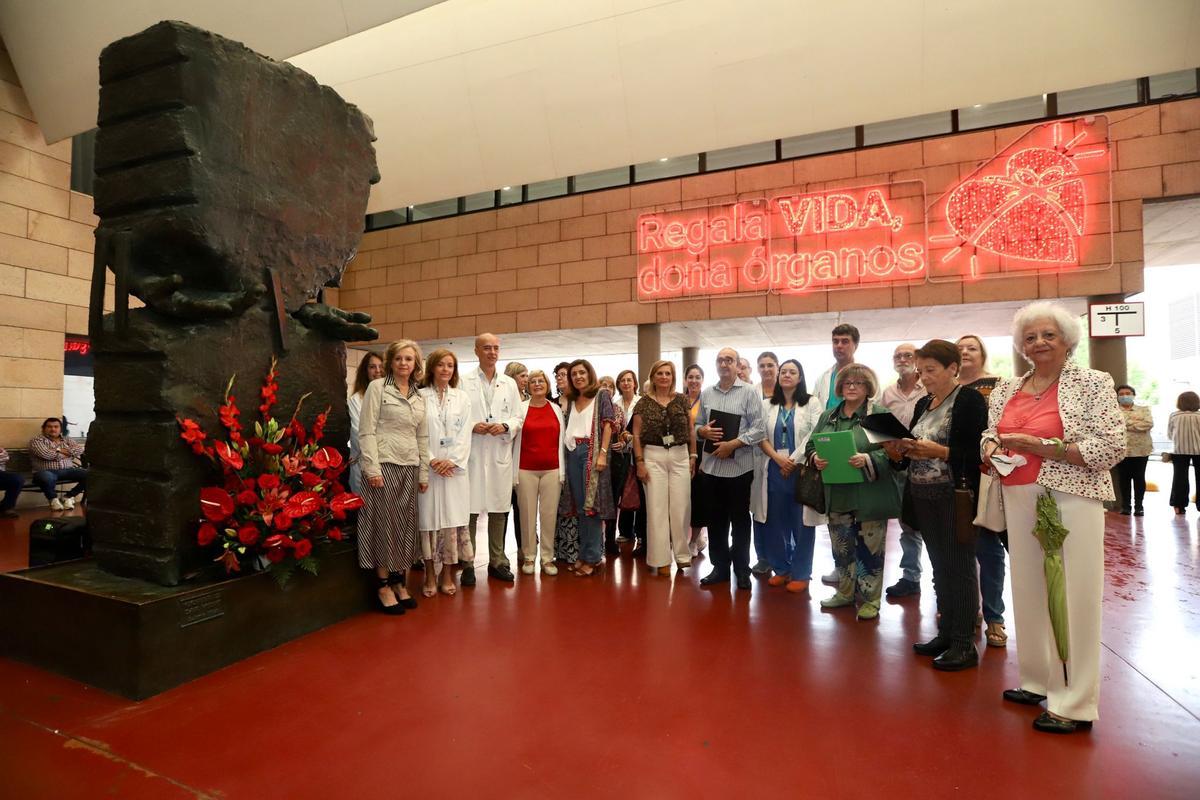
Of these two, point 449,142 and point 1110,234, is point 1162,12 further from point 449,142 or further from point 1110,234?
point 449,142

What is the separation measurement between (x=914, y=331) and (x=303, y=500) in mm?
8463

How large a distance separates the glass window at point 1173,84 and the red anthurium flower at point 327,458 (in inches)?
355

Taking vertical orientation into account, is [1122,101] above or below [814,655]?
above

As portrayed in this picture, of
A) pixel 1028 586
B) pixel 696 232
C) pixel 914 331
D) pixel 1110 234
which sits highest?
pixel 696 232

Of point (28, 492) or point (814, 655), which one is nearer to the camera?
point (814, 655)

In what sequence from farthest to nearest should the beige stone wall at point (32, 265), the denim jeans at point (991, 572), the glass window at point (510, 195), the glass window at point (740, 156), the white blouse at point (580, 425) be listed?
the glass window at point (510, 195) < the glass window at point (740, 156) < the beige stone wall at point (32, 265) < the white blouse at point (580, 425) < the denim jeans at point (991, 572)

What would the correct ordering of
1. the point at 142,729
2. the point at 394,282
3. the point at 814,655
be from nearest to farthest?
the point at 142,729 < the point at 814,655 < the point at 394,282

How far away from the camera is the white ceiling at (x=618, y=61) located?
6.27 meters

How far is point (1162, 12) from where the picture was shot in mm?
6020

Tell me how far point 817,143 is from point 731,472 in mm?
5753

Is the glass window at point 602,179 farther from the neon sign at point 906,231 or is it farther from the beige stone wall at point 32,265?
the beige stone wall at point 32,265

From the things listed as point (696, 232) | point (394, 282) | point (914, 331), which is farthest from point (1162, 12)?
point (394, 282)

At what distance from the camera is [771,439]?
4.00 m

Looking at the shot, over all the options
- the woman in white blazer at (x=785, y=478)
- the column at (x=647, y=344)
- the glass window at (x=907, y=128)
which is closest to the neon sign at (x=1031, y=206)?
the glass window at (x=907, y=128)
